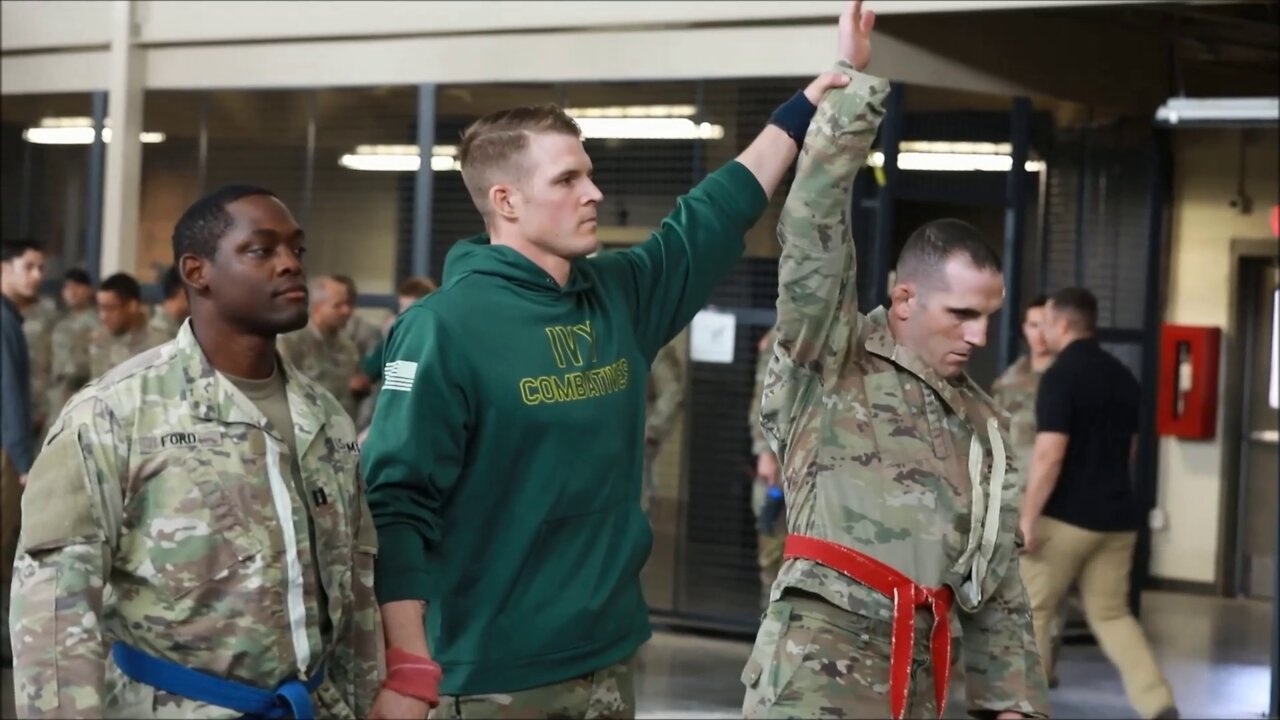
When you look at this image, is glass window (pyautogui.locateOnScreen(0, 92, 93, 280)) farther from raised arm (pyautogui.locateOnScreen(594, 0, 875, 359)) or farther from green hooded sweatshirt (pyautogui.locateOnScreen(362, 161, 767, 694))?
green hooded sweatshirt (pyautogui.locateOnScreen(362, 161, 767, 694))

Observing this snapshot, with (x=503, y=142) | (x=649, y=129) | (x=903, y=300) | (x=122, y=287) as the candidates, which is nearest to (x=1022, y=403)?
(x=649, y=129)

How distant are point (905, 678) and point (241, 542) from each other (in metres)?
1.44

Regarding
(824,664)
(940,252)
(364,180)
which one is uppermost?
(364,180)

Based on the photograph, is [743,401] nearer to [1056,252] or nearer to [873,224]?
[873,224]

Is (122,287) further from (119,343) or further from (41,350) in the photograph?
(41,350)

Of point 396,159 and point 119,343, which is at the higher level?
point 396,159

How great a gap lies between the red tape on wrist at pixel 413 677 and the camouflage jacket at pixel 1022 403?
6664mm

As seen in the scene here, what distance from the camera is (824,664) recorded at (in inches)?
151

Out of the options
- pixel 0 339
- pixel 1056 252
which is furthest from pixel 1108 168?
pixel 0 339

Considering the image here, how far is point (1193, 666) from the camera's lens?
10.9m

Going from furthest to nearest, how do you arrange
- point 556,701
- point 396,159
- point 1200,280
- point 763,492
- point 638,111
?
point 1200,280 → point 396,159 → point 638,111 → point 763,492 → point 556,701

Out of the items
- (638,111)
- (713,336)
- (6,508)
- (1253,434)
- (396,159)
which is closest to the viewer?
(6,508)

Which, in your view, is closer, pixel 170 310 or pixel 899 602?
pixel 899 602

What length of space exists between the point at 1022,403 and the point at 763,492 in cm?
163
